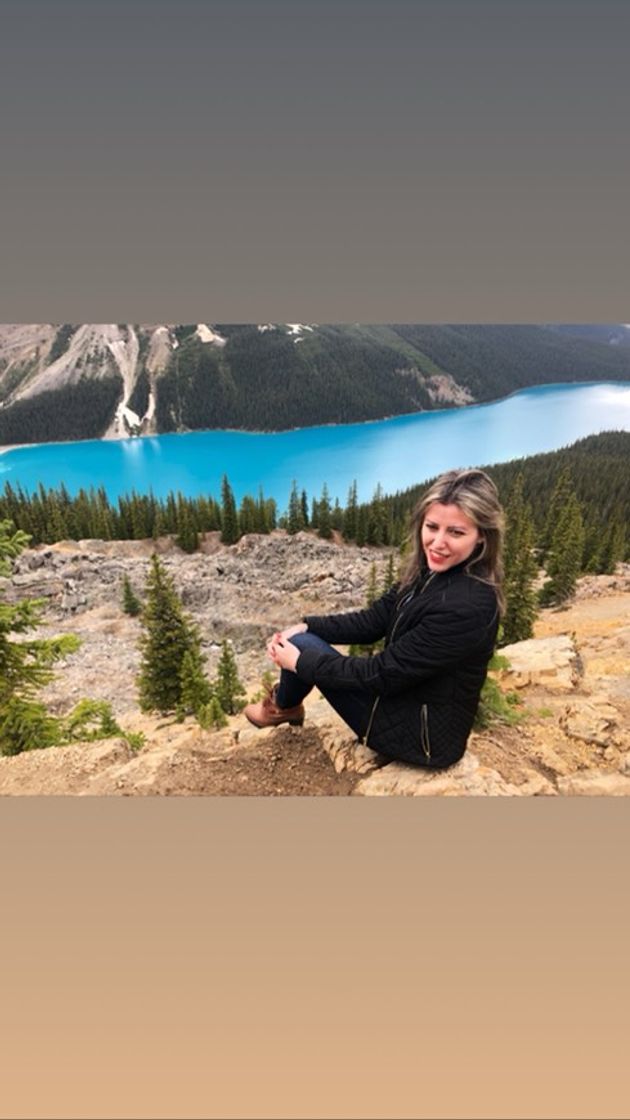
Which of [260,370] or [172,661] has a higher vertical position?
[260,370]

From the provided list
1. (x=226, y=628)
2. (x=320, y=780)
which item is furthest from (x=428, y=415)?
(x=320, y=780)

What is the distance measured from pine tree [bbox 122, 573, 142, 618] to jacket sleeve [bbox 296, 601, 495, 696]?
2.03m

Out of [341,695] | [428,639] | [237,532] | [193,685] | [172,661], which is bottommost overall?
[193,685]

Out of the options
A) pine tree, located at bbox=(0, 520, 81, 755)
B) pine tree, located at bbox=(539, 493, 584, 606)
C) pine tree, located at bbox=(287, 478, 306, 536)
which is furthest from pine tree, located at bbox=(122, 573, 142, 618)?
pine tree, located at bbox=(539, 493, 584, 606)

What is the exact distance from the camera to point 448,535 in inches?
71.5

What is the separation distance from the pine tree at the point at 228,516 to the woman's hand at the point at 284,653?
137cm

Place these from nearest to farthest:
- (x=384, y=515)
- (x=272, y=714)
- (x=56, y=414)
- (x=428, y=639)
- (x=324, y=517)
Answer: (x=428, y=639)
(x=272, y=714)
(x=384, y=515)
(x=56, y=414)
(x=324, y=517)

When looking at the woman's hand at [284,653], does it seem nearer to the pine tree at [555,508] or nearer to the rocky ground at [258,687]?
the rocky ground at [258,687]

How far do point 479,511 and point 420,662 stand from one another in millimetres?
686

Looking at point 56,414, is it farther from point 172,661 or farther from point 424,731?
point 424,731

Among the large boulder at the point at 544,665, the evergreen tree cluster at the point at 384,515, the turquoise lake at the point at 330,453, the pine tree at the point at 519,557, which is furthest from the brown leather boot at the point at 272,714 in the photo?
the large boulder at the point at 544,665

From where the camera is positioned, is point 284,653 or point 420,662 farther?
point 284,653

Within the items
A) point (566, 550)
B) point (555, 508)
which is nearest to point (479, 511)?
point (555, 508)

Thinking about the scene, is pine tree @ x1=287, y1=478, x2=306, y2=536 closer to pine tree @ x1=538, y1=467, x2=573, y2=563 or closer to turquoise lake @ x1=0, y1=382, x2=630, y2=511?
turquoise lake @ x1=0, y1=382, x2=630, y2=511
